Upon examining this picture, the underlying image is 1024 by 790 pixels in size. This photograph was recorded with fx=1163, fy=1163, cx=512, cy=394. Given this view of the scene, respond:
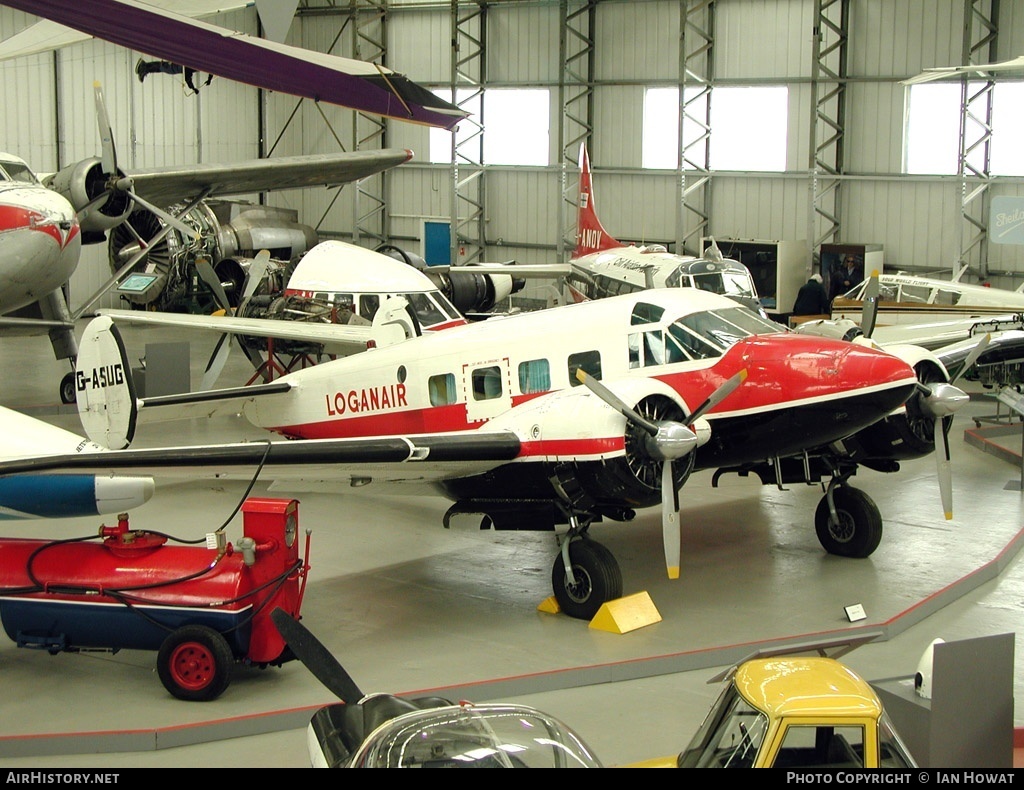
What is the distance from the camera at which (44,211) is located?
1720 centimetres

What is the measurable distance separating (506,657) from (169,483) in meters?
7.05

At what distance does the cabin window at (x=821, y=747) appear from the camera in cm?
514

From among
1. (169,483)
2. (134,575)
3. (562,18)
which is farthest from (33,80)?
(134,575)

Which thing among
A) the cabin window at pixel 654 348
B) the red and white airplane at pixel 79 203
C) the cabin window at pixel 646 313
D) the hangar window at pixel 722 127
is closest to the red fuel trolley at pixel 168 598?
the cabin window at pixel 654 348

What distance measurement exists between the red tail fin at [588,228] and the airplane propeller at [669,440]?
16.9 meters

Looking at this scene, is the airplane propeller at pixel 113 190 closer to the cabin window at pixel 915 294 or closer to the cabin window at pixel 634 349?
the cabin window at pixel 634 349

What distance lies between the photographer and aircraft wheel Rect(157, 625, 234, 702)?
8.34 m

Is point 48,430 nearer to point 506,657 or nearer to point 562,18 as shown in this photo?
point 506,657

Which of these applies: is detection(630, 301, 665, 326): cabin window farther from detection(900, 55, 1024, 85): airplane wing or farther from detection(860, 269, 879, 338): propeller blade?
detection(900, 55, 1024, 85): airplane wing

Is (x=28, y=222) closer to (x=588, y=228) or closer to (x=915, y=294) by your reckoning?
(x=588, y=228)

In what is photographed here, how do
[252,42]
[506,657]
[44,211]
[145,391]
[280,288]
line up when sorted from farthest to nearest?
[280,288]
[145,391]
[44,211]
[252,42]
[506,657]

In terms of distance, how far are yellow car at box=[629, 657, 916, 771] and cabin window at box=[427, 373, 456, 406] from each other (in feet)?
22.1

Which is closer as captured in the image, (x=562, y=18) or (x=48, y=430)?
(x=48, y=430)

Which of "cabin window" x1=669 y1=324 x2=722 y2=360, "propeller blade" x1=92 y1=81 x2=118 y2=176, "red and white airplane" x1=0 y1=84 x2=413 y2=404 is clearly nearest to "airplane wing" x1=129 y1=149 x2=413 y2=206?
"red and white airplane" x1=0 y1=84 x2=413 y2=404
